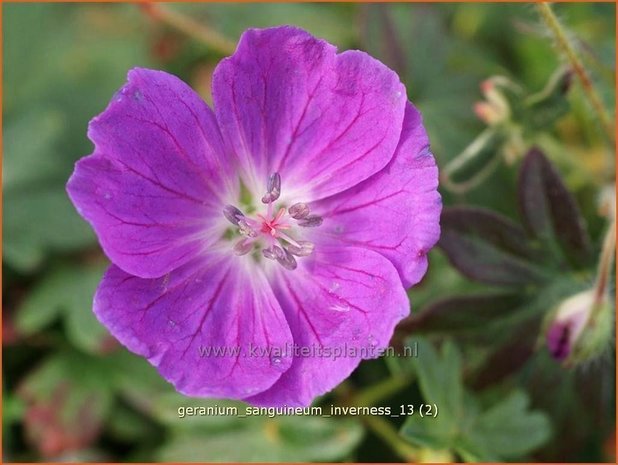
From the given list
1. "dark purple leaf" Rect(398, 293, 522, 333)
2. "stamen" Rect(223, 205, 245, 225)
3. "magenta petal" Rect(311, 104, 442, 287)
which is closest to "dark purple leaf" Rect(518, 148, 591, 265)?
"dark purple leaf" Rect(398, 293, 522, 333)

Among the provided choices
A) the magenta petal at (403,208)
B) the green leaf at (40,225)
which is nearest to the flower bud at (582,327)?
the magenta petal at (403,208)

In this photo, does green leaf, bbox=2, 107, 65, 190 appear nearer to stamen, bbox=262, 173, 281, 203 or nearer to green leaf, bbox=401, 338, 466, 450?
stamen, bbox=262, 173, 281, 203

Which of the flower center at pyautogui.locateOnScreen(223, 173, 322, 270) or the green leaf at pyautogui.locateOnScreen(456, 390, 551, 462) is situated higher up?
the flower center at pyautogui.locateOnScreen(223, 173, 322, 270)

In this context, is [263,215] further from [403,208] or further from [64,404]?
[64,404]

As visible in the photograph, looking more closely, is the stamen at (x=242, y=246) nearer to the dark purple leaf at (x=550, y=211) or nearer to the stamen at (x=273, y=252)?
the stamen at (x=273, y=252)

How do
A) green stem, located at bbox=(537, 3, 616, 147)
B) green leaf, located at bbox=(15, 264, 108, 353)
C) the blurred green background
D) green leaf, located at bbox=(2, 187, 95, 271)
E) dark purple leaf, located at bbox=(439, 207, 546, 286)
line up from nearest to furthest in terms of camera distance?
Answer: green stem, located at bbox=(537, 3, 616, 147) → dark purple leaf, located at bbox=(439, 207, 546, 286) → the blurred green background → green leaf, located at bbox=(15, 264, 108, 353) → green leaf, located at bbox=(2, 187, 95, 271)

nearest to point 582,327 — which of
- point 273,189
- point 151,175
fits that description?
point 273,189
